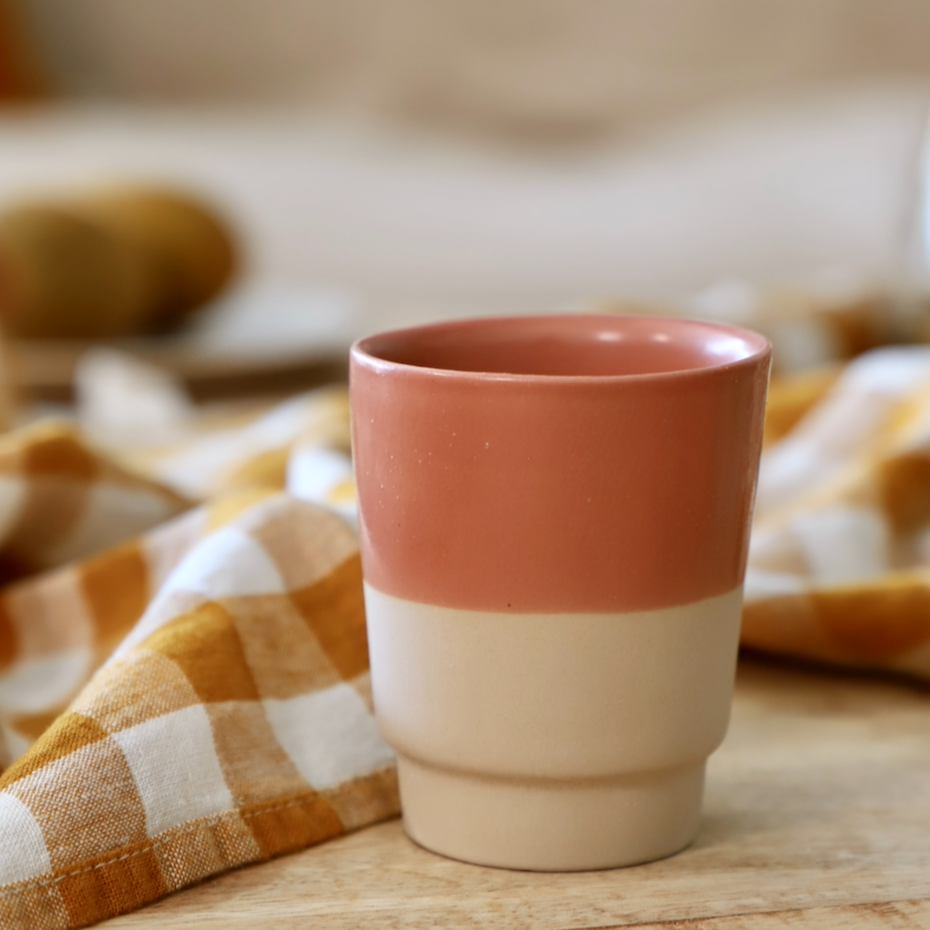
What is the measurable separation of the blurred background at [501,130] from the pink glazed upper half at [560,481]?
1.74 metres

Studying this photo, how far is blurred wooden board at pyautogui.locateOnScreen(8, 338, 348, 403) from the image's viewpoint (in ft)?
2.90

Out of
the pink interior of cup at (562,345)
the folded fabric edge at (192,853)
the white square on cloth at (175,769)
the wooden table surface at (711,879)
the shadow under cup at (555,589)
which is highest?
the pink interior of cup at (562,345)

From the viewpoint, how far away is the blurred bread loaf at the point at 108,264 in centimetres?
102

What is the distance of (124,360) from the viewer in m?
0.86

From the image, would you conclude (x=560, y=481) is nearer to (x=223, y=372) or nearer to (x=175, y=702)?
(x=175, y=702)

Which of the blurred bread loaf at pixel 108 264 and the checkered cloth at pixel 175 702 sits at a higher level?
the blurred bread loaf at pixel 108 264

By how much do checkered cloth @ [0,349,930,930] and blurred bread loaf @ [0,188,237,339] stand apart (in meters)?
0.48

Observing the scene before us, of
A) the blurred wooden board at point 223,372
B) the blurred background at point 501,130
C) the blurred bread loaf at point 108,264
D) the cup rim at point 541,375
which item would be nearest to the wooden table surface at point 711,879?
the cup rim at point 541,375

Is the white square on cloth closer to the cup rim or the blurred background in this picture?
the cup rim

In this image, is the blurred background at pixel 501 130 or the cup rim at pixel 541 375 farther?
the blurred background at pixel 501 130

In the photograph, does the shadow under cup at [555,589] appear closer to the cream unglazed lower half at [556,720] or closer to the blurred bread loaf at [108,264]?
the cream unglazed lower half at [556,720]

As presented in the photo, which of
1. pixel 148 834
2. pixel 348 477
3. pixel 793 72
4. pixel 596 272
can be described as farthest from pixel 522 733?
pixel 793 72

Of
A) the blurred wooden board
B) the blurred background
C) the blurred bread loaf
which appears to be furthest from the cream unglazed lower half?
the blurred background

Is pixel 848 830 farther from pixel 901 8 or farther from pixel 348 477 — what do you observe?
pixel 901 8
